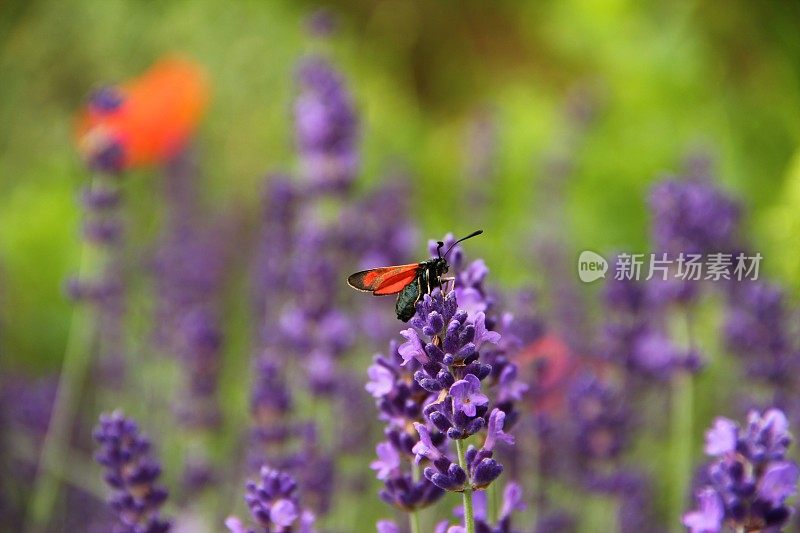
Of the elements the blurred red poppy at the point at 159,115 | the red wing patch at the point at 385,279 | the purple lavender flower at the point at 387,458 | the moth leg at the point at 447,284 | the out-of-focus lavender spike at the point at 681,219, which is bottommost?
the purple lavender flower at the point at 387,458

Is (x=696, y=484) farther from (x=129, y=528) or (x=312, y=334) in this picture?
(x=129, y=528)

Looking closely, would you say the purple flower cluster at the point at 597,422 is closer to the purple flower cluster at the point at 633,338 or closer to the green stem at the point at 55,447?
the purple flower cluster at the point at 633,338

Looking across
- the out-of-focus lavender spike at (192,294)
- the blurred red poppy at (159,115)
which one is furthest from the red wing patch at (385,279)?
the blurred red poppy at (159,115)

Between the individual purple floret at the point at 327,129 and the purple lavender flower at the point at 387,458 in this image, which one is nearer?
the purple lavender flower at the point at 387,458

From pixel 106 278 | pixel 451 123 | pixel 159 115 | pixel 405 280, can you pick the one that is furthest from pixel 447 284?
pixel 451 123

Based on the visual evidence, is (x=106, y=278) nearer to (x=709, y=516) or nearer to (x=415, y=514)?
(x=415, y=514)

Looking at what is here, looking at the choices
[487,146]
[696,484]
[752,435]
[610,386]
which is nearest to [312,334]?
[610,386]

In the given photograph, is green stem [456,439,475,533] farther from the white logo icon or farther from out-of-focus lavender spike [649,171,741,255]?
out-of-focus lavender spike [649,171,741,255]
